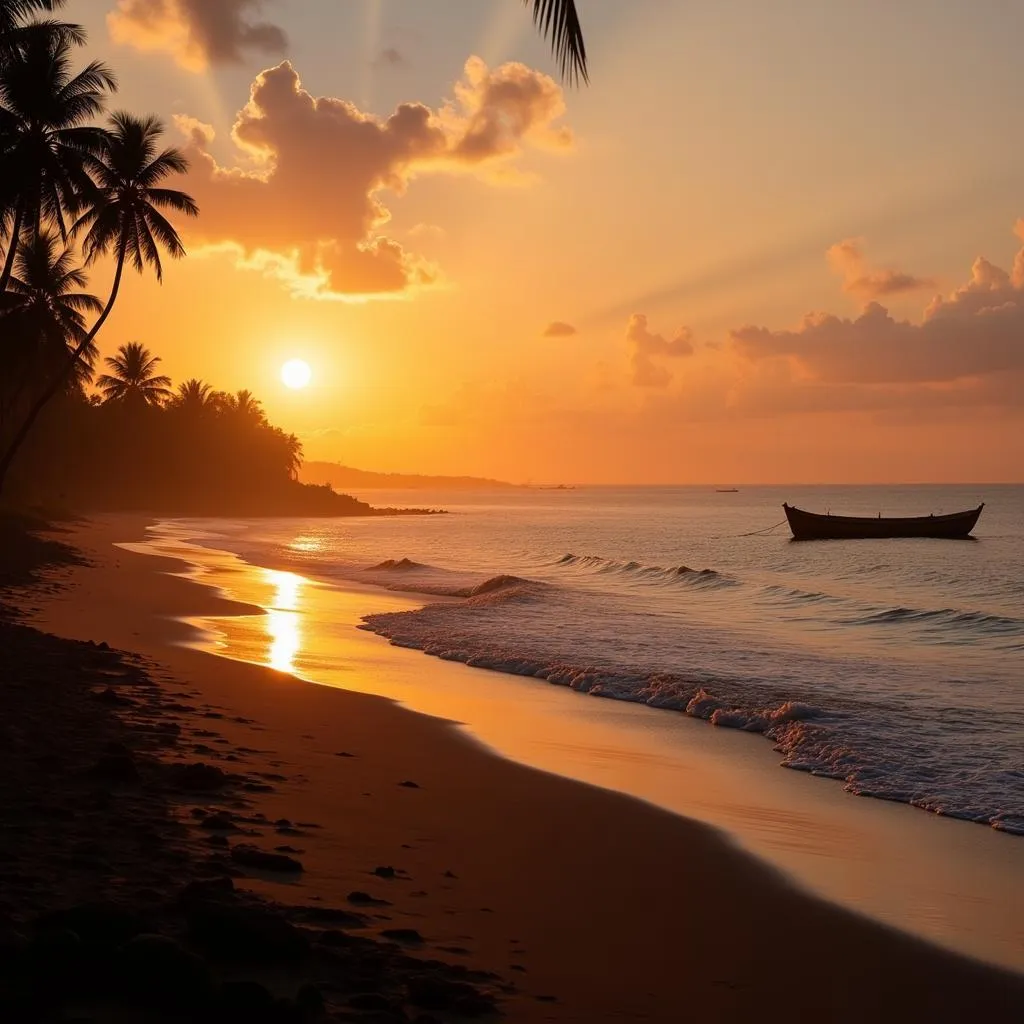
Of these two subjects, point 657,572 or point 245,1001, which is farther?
point 657,572

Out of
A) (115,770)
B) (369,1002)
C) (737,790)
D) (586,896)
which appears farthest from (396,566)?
(369,1002)

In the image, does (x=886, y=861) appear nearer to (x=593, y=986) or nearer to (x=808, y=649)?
(x=593, y=986)

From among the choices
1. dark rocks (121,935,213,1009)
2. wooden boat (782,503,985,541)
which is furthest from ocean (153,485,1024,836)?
wooden boat (782,503,985,541)

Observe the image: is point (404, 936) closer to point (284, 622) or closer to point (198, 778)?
point (198, 778)

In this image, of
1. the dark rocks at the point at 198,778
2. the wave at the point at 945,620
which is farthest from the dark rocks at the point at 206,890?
the wave at the point at 945,620

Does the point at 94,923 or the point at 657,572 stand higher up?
the point at 657,572

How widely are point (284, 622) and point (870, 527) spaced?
5409cm

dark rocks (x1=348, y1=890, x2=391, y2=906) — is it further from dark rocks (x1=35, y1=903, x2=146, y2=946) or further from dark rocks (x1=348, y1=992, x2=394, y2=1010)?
dark rocks (x1=35, y1=903, x2=146, y2=946)

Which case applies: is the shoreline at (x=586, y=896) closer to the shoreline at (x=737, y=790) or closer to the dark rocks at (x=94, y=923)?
the shoreline at (x=737, y=790)

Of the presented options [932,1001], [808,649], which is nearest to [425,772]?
[932,1001]

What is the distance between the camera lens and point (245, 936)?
4.47m

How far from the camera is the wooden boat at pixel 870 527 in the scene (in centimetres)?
6638

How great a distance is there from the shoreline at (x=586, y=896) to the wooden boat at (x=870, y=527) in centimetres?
6158

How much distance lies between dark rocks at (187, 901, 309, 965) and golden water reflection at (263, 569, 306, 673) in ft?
A: 34.2
